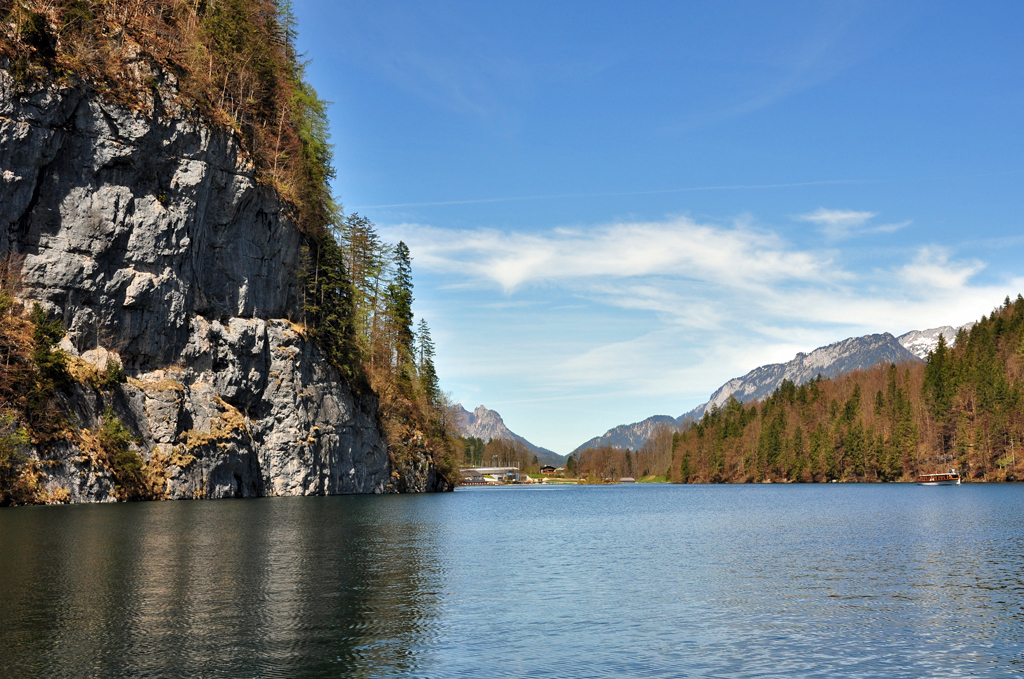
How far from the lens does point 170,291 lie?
72938 mm

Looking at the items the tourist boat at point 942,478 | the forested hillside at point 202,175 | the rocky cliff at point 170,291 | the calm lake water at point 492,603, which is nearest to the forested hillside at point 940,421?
the tourist boat at point 942,478

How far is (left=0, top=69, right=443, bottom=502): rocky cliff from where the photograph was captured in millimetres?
64562

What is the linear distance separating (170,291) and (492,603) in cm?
6088

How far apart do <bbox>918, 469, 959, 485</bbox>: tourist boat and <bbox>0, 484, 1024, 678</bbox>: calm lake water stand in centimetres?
11940

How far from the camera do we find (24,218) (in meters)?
65.2

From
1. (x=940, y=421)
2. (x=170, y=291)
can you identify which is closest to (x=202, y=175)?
(x=170, y=291)

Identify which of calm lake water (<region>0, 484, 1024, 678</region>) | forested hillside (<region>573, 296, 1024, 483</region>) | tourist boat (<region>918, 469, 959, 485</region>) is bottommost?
tourist boat (<region>918, 469, 959, 485</region>)

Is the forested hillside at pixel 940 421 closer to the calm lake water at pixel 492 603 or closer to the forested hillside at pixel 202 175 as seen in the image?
the forested hillside at pixel 202 175

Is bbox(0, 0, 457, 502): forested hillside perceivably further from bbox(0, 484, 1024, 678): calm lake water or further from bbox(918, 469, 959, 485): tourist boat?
bbox(918, 469, 959, 485): tourist boat

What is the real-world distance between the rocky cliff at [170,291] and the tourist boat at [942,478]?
394 ft

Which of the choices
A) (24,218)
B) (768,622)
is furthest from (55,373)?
(768,622)

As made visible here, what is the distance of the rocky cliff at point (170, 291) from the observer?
64562 millimetres

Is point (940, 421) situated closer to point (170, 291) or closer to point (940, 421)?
point (940, 421)

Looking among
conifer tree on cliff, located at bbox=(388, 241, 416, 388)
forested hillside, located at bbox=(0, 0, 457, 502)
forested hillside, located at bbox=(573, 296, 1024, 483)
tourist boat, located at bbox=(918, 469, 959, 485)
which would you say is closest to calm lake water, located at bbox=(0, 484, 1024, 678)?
forested hillside, located at bbox=(0, 0, 457, 502)
